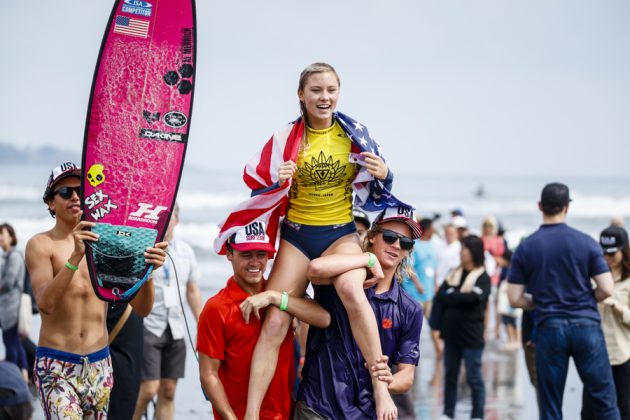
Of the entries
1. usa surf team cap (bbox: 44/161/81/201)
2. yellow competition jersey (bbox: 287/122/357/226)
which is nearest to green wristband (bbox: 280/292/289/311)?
yellow competition jersey (bbox: 287/122/357/226)

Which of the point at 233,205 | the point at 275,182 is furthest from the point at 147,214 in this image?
the point at 233,205

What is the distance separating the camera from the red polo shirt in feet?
16.7

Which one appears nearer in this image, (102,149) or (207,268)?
(102,149)

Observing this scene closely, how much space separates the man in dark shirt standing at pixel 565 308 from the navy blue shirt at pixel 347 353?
236 centimetres

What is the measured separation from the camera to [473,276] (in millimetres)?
Answer: 9656

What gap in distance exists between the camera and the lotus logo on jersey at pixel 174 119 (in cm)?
565

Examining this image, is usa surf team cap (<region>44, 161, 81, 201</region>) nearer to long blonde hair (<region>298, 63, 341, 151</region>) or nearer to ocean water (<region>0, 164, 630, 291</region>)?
long blonde hair (<region>298, 63, 341, 151</region>)

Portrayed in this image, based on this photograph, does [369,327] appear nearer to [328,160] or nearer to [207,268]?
[328,160]

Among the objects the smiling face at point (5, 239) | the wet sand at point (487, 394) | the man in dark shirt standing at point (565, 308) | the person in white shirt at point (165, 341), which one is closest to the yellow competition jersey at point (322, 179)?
the man in dark shirt standing at point (565, 308)

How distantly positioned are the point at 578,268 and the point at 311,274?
10.0ft

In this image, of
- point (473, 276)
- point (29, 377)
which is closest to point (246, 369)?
point (473, 276)

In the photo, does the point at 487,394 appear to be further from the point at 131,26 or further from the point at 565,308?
the point at 131,26

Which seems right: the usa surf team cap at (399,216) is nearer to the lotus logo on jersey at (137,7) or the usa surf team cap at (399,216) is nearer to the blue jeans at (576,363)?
the lotus logo on jersey at (137,7)

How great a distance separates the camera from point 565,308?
24.5 feet
